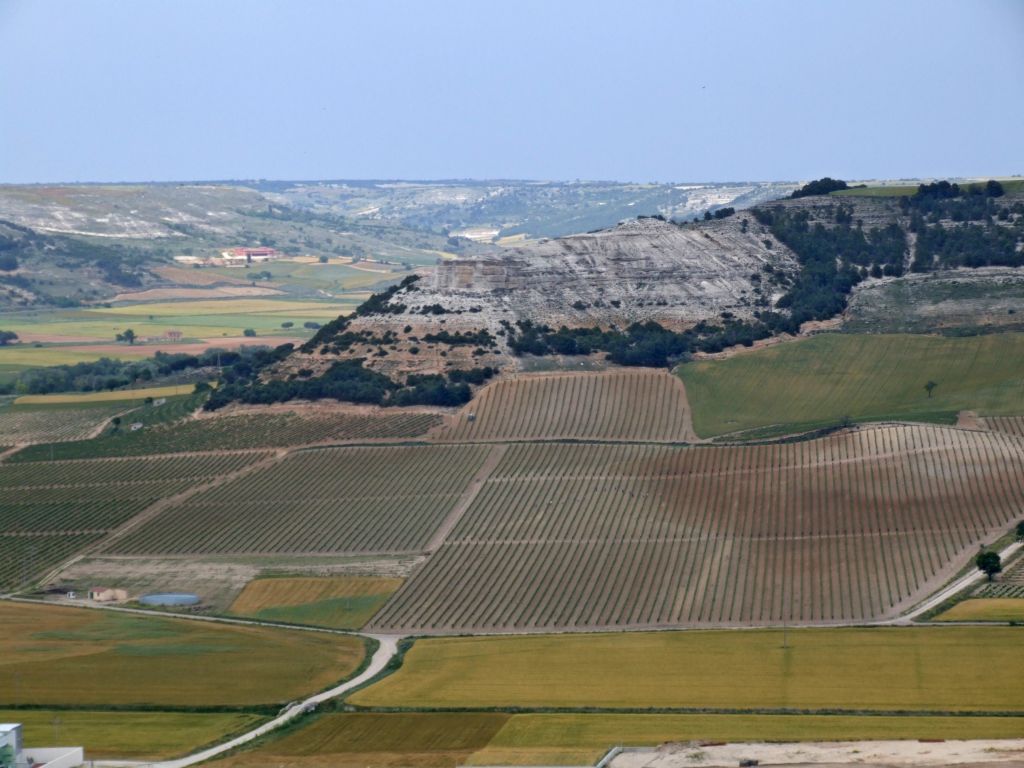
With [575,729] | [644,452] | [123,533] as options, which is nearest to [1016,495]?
[644,452]

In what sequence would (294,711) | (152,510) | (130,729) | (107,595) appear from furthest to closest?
(152,510)
(107,595)
(294,711)
(130,729)

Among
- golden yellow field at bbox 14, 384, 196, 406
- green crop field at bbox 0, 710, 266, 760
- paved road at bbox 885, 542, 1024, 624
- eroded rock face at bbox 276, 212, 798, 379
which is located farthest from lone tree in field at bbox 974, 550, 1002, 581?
golden yellow field at bbox 14, 384, 196, 406

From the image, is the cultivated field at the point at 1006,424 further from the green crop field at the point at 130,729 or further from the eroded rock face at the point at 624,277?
the green crop field at the point at 130,729

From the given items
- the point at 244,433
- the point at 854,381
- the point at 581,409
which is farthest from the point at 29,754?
the point at 854,381

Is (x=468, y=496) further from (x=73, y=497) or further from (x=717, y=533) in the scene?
(x=73, y=497)

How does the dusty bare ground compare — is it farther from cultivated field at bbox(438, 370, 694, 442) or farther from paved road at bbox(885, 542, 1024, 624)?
cultivated field at bbox(438, 370, 694, 442)

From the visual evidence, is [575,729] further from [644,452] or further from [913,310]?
[913,310]
